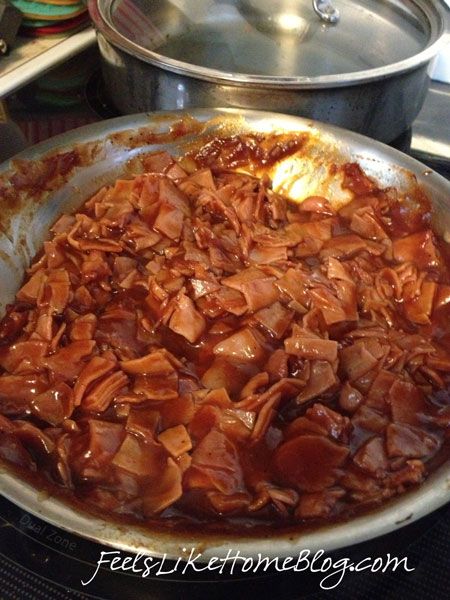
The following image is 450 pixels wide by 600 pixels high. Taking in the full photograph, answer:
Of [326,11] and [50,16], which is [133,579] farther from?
[50,16]

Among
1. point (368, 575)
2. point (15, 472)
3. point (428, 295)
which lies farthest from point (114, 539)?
point (428, 295)

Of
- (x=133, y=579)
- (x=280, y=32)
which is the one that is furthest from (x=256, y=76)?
(x=133, y=579)

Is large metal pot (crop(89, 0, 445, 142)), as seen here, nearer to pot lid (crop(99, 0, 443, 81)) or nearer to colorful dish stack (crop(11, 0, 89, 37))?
pot lid (crop(99, 0, 443, 81))

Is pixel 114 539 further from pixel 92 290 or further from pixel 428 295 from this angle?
pixel 428 295

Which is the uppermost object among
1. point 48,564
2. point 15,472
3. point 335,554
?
point 15,472

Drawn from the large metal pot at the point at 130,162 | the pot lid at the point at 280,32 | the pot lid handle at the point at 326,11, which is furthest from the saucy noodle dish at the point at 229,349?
the pot lid handle at the point at 326,11
